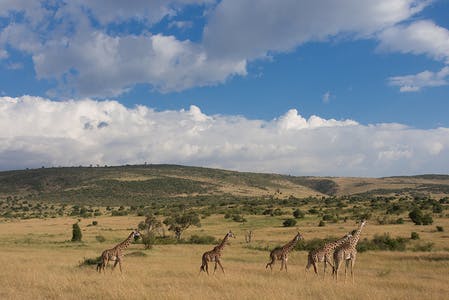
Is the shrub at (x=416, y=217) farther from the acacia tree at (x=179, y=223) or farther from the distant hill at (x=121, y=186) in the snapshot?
the distant hill at (x=121, y=186)

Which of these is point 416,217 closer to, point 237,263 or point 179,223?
point 179,223

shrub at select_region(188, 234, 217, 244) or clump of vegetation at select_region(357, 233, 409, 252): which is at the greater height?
clump of vegetation at select_region(357, 233, 409, 252)

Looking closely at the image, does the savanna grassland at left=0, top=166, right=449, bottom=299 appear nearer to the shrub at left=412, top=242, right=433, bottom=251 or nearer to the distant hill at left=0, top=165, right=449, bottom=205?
the shrub at left=412, top=242, right=433, bottom=251

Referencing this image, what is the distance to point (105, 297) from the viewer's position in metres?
13.7

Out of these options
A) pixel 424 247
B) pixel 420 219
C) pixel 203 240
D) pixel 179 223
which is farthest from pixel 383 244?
pixel 179 223

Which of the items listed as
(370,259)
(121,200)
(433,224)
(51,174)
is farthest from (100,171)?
(370,259)

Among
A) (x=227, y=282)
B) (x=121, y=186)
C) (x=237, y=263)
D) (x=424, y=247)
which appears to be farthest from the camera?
(x=121, y=186)

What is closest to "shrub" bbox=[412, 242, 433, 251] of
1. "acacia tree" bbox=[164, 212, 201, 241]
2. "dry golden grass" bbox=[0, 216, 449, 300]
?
"dry golden grass" bbox=[0, 216, 449, 300]

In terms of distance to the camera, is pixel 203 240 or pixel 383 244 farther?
pixel 203 240

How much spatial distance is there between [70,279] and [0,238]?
3433 cm

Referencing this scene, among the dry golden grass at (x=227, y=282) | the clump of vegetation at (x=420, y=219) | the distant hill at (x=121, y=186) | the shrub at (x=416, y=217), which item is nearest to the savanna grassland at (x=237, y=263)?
the dry golden grass at (x=227, y=282)

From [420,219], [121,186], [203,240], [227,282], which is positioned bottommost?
[203,240]

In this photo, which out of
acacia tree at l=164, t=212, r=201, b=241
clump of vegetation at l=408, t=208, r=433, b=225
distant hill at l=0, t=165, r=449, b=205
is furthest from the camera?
distant hill at l=0, t=165, r=449, b=205

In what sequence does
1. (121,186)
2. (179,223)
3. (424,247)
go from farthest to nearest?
1. (121,186)
2. (179,223)
3. (424,247)
